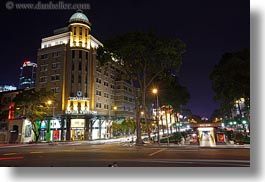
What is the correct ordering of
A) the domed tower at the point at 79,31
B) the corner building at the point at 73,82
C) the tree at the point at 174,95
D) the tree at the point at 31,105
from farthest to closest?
the domed tower at the point at 79,31 → the corner building at the point at 73,82 → the tree at the point at 174,95 → the tree at the point at 31,105

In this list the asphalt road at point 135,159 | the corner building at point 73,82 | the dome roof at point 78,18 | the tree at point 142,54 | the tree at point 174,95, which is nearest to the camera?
the asphalt road at point 135,159

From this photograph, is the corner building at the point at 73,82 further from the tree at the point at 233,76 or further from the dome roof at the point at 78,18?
the tree at the point at 233,76

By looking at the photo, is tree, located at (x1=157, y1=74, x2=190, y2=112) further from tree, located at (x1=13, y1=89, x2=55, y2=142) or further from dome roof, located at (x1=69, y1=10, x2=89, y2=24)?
dome roof, located at (x1=69, y1=10, x2=89, y2=24)

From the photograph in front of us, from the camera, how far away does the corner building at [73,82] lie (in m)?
50.6

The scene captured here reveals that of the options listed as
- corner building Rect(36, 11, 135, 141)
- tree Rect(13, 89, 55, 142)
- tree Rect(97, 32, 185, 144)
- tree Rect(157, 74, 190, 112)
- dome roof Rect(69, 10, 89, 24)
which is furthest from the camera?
dome roof Rect(69, 10, 89, 24)

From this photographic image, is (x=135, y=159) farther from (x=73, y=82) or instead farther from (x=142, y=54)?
(x=73, y=82)

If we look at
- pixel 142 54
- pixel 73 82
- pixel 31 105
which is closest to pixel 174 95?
pixel 73 82

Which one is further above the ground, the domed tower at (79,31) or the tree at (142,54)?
the domed tower at (79,31)

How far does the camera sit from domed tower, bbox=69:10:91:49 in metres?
53.9

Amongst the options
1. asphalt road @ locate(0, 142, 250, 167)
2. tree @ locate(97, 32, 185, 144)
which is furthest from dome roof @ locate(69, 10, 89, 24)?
asphalt road @ locate(0, 142, 250, 167)

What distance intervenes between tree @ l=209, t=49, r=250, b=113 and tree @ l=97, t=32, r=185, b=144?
6054mm

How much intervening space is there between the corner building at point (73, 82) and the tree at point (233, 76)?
2167 cm

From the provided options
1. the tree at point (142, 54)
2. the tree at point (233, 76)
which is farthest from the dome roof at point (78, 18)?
the tree at point (233, 76)

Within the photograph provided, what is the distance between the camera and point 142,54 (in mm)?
25750
